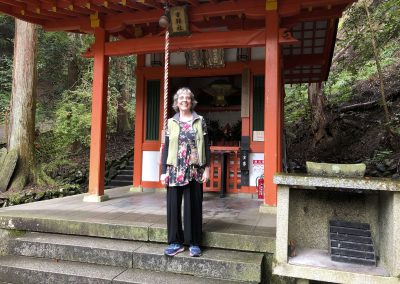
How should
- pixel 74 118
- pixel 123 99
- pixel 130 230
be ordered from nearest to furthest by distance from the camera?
pixel 130 230 < pixel 74 118 < pixel 123 99

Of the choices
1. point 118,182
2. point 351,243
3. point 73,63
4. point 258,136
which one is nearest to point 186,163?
point 351,243

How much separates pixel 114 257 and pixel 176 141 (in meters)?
1.40

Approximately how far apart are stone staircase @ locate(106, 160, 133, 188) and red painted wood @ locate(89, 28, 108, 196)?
476 centimetres

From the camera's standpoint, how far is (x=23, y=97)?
8852 mm

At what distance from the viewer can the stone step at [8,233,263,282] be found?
3.07 m

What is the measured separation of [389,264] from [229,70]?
14.8 feet

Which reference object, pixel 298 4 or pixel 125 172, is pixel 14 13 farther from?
pixel 125 172

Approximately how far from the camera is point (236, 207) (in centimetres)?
505

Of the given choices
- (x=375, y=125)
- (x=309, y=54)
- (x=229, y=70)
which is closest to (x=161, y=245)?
(x=229, y=70)

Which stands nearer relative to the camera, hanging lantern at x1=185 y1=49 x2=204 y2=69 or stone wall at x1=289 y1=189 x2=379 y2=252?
stone wall at x1=289 y1=189 x2=379 y2=252

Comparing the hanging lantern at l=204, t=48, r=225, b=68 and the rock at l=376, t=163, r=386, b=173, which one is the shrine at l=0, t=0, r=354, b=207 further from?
the rock at l=376, t=163, r=386, b=173

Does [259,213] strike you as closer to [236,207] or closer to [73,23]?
[236,207]

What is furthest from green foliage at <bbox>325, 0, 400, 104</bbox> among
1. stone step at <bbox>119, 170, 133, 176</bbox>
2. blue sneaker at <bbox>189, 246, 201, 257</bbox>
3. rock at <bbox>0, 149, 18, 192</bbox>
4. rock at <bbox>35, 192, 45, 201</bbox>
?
rock at <bbox>0, 149, 18, 192</bbox>

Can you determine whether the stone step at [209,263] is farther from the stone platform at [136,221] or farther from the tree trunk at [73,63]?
the tree trunk at [73,63]
